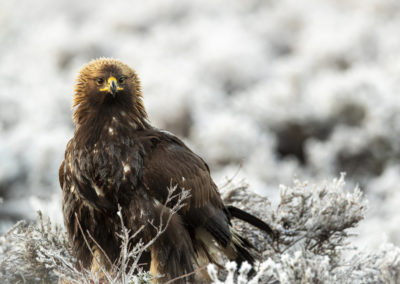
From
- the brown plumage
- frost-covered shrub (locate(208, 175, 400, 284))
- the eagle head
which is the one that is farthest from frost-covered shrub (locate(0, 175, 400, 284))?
the eagle head

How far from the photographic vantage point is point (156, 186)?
4.15 m

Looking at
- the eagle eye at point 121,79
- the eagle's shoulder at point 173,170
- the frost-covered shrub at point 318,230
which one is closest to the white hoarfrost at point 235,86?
the frost-covered shrub at point 318,230

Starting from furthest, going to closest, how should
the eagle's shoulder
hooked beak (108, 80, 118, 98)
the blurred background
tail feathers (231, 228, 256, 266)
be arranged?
1. the blurred background
2. tail feathers (231, 228, 256, 266)
3. hooked beak (108, 80, 118, 98)
4. the eagle's shoulder

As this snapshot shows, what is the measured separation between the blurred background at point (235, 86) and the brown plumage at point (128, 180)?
1.27m

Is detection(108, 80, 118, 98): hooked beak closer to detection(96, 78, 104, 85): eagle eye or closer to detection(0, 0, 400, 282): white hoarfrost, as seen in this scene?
detection(96, 78, 104, 85): eagle eye

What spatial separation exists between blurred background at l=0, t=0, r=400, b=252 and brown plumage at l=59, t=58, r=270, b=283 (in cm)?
127

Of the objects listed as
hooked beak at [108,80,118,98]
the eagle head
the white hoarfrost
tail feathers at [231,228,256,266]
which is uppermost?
the white hoarfrost

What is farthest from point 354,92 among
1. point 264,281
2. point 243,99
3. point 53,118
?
point 264,281

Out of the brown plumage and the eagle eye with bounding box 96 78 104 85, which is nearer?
the brown plumage

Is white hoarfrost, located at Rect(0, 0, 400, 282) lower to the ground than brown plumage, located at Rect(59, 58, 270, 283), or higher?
higher

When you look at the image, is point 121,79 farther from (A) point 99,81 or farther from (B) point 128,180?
(B) point 128,180

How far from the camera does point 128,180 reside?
414 cm

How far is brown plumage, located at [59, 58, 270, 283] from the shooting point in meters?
4.17

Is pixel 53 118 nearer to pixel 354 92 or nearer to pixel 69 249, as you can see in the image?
pixel 354 92
